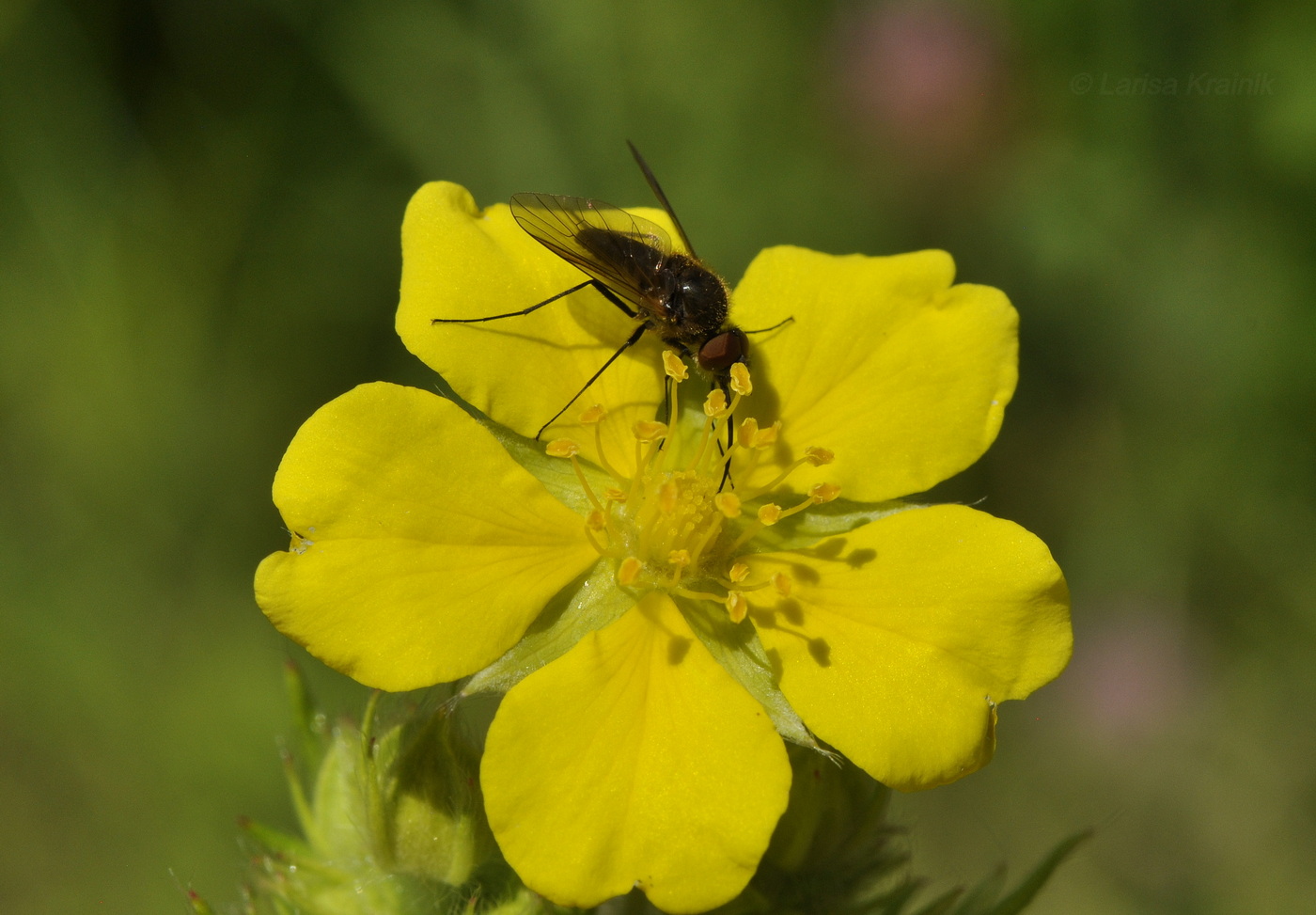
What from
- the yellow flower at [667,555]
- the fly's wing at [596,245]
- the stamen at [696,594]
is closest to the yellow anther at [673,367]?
the yellow flower at [667,555]

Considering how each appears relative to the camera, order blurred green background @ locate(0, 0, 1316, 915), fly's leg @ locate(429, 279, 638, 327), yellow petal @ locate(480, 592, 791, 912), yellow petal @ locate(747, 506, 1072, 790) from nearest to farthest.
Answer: yellow petal @ locate(480, 592, 791, 912), yellow petal @ locate(747, 506, 1072, 790), fly's leg @ locate(429, 279, 638, 327), blurred green background @ locate(0, 0, 1316, 915)

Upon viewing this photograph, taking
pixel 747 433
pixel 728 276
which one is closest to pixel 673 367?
pixel 747 433

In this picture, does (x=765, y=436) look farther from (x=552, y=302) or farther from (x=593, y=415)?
(x=552, y=302)

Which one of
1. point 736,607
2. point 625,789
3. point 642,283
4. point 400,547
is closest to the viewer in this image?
point 625,789

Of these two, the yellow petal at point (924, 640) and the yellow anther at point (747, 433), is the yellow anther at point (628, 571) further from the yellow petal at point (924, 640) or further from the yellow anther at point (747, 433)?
the yellow anther at point (747, 433)

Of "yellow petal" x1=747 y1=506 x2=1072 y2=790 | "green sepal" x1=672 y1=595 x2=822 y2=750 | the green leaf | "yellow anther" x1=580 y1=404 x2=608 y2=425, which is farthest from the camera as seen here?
the green leaf

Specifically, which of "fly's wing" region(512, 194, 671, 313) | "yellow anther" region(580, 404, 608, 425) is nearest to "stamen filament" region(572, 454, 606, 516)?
"yellow anther" region(580, 404, 608, 425)

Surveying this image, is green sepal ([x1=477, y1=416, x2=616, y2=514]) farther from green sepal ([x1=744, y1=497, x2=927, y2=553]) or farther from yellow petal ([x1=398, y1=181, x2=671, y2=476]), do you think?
green sepal ([x1=744, y1=497, x2=927, y2=553])
